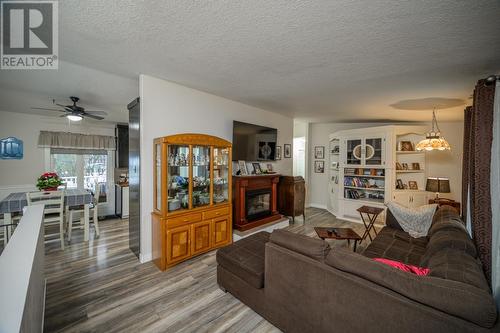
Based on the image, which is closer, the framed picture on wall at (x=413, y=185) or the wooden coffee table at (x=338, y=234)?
the wooden coffee table at (x=338, y=234)

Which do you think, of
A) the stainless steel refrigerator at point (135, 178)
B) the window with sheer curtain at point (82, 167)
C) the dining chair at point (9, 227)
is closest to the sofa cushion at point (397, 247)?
the stainless steel refrigerator at point (135, 178)

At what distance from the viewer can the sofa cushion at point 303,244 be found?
157 centimetres

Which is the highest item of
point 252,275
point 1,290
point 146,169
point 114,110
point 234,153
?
point 114,110

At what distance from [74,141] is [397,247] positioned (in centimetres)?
669

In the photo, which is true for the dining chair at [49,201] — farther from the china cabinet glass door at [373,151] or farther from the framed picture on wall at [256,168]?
the china cabinet glass door at [373,151]

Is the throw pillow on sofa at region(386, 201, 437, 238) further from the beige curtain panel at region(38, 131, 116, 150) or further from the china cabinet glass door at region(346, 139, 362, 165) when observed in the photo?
the beige curtain panel at region(38, 131, 116, 150)

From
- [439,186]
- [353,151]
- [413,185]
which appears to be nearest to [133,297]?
[353,151]

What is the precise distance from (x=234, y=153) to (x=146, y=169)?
1.60m

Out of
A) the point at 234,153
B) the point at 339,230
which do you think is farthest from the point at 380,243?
the point at 234,153

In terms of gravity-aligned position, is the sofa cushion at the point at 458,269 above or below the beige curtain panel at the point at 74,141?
below

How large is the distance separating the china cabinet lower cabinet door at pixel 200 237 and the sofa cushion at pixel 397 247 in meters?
2.14

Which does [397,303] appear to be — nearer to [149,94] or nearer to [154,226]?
[154,226]

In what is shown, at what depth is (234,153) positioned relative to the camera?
3947 mm

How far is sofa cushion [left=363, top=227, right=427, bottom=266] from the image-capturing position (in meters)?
2.32
